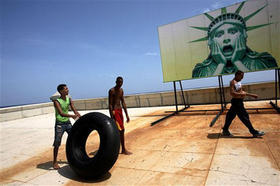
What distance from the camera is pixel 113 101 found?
3.99 m

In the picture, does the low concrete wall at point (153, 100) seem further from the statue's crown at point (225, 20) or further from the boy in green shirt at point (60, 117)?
the boy in green shirt at point (60, 117)

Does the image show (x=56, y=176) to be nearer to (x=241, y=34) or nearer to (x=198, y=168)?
(x=198, y=168)

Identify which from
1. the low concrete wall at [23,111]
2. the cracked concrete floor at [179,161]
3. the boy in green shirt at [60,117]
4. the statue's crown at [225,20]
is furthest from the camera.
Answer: the low concrete wall at [23,111]

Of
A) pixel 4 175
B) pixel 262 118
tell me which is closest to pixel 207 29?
pixel 262 118

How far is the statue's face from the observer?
6.61 m

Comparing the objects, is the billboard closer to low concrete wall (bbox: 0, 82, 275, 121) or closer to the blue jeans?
low concrete wall (bbox: 0, 82, 275, 121)

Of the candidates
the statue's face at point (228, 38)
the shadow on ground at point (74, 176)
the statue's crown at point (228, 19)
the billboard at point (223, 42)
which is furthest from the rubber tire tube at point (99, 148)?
the statue's crown at point (228, 19)

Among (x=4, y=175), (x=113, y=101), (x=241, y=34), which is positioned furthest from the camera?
(x=241, y=34)

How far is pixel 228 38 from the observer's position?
676 centimetres

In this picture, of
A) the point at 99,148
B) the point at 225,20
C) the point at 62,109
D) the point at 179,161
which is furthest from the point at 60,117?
the point at 225,20

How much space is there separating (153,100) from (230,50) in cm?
651

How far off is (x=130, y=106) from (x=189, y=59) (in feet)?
22.9

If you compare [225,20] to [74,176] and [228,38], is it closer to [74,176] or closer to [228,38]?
[228,38]

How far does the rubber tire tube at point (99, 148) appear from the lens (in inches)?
111
